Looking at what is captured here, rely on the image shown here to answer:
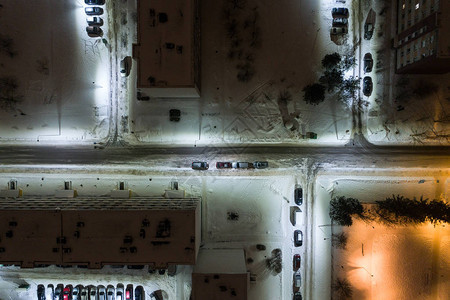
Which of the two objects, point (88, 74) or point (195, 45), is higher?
point (195, 45)

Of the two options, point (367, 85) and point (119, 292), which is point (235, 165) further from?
point (119, 292)

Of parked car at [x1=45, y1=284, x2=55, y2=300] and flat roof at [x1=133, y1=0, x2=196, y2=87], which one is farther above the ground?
flat roof at [x1=133, y1=0, x2=196, y2=87]

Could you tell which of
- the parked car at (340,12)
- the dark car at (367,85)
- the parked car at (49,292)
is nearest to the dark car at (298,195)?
the dark car at (367,85)

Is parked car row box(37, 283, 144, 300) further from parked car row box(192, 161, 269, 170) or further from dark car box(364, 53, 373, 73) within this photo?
dark car box(364, 53, 373, 73)

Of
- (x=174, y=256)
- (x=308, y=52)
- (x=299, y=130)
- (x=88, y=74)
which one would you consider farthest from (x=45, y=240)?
(x=308, y=52)

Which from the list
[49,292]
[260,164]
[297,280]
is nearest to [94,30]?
[260,164]

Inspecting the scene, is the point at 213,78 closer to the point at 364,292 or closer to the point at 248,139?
the point at 248,139

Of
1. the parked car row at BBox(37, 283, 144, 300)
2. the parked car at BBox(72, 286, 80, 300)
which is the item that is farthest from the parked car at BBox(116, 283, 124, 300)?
the parked car at BBox(72, 286, 80, 300)

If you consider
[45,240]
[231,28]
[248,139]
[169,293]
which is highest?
[231,28]
